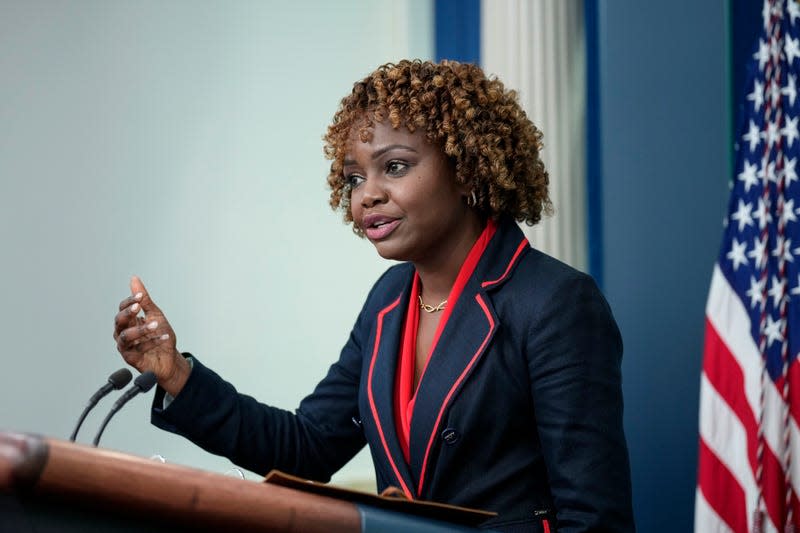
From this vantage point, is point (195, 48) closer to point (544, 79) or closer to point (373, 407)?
point (544, 79)

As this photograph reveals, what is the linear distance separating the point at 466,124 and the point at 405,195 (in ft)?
0.63

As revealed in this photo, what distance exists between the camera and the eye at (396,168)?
74.0 inches

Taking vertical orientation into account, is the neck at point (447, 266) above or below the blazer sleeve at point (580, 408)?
above

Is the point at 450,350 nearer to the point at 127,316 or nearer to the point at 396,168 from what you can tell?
the point at 396,168

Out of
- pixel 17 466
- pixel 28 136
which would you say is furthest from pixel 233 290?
pixel 17 466

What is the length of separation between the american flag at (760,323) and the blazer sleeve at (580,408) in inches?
39.6

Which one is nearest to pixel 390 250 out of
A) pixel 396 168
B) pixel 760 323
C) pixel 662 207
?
pixel 396 168

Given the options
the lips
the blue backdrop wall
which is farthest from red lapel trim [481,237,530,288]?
the blue backdrop wall

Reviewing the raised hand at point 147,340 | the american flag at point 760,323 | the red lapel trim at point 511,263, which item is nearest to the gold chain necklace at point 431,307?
the red lapel trim at point 511,263

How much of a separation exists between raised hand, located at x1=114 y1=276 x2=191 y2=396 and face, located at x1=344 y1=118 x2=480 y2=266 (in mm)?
427

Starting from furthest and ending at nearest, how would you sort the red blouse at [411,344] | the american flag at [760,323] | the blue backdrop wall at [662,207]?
the blue backdrop wall at [662,207], the american flag at [760,323], the red blouse at [411,344]

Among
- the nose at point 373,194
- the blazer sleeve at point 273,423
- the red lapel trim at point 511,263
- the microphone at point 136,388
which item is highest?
the nose at point 373,194

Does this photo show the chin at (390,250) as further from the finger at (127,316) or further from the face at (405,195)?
the finger at (127,316)

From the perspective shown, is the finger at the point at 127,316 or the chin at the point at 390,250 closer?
the finger at the point at 127,316
